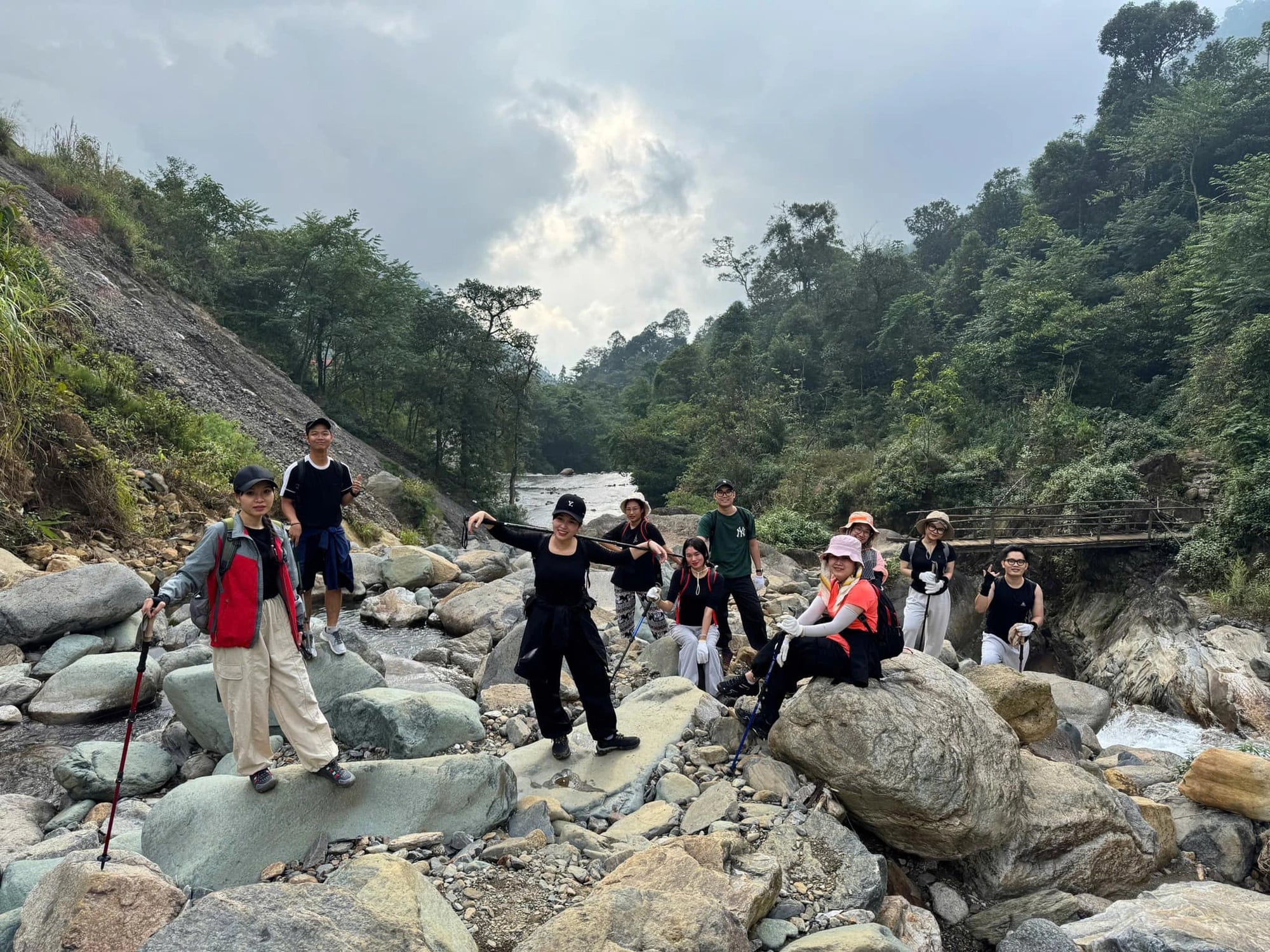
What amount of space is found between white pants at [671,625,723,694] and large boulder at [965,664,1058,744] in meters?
2.23

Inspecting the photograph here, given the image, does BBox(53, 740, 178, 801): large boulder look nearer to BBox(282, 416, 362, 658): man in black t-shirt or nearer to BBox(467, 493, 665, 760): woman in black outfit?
BBox(282, 416, 362, 658): man in black t-shirt

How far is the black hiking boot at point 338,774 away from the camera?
3.71 metres

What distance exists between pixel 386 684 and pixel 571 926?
3455 mm

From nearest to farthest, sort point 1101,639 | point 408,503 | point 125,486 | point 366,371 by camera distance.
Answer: point 125,486 → point 1101,639 → point 408,503 → point 366,371

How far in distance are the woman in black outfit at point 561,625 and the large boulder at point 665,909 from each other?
129 cm

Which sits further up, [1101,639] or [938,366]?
[938,366]

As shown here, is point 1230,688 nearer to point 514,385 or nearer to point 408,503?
point 408,503

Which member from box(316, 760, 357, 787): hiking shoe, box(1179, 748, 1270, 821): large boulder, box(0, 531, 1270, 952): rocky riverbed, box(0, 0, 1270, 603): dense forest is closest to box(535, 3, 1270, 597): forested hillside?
box(0, 0, 1270, 603): dense forest

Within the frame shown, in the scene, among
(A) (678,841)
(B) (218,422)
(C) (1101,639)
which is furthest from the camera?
(C) (1101,639)

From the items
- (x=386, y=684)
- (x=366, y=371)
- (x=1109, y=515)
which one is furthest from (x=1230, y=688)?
(x=366, y=371)

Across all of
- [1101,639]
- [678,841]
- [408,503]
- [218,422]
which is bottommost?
[1101,639]

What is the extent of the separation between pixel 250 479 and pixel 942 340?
3962 centimetres

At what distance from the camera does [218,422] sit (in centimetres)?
1281

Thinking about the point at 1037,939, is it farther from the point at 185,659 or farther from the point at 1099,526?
the point at 1099,526
